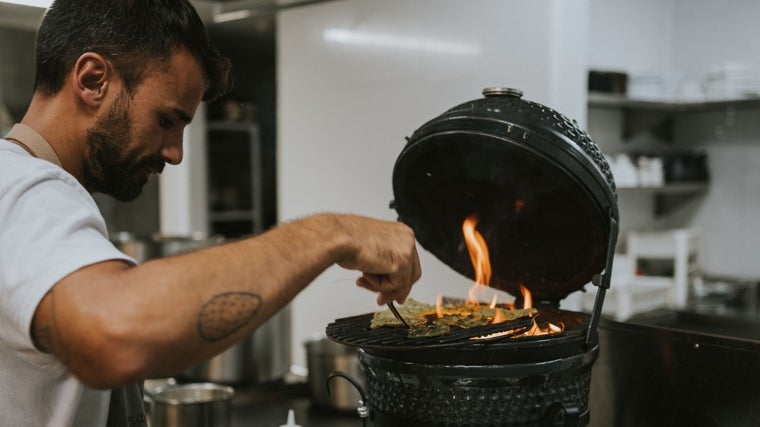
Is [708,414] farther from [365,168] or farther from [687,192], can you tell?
[687,192]

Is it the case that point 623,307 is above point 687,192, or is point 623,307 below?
below

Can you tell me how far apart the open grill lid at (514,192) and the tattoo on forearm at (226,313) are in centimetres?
70

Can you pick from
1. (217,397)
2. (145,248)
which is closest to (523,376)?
(217,397)

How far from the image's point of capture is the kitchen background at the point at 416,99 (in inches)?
108

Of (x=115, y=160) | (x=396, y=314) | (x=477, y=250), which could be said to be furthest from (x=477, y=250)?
(x=115, y=160)

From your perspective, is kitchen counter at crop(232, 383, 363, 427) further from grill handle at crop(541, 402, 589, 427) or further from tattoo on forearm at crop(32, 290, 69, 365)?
tattoo on forearm at crop(32, 290, 69, 365)

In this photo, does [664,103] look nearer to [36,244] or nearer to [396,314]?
[396,314]

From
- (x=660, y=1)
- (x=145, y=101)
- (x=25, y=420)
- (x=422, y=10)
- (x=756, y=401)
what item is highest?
(x=660, y=1)

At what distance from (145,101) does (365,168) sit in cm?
189

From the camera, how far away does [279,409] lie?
2.75 m

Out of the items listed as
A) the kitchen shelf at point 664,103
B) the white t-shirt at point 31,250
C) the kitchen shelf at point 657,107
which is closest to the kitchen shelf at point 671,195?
the kitchen shelf at point 657,107

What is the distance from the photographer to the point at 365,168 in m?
3.29

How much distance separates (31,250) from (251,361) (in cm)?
208

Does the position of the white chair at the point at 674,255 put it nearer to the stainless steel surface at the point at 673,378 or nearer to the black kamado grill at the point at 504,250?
the stainless steel surface at the point at 673,378
